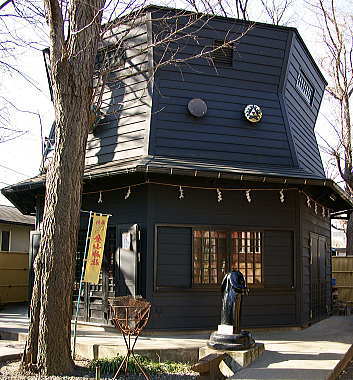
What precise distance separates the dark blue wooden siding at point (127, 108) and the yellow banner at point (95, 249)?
2141 millimetres

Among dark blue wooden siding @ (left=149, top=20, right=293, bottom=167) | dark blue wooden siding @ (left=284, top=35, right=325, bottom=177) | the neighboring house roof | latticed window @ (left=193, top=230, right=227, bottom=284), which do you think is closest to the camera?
latticed window @ (left=193, top=230, right=227, bottom=284)

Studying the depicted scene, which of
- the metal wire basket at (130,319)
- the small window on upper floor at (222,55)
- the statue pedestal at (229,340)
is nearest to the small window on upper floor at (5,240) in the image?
the small window on upper floor at (222,55)

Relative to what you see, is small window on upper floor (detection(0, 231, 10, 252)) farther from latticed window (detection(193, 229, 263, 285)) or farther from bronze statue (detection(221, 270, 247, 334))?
bronze statue (detection(221, 270, 247, 334))

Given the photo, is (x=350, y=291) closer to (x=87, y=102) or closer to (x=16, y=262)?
(x=16, y=262)

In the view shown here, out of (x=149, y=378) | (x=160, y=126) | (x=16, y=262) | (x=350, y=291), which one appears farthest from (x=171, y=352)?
(x=350, y=291)

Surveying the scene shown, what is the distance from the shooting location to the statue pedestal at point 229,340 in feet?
21.7

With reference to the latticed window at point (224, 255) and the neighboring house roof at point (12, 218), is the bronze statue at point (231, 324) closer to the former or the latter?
the latticed window at point (224, 255)

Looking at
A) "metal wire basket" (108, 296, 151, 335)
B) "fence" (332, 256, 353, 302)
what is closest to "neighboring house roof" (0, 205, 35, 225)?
"fence" (332, 256, 353, 302)

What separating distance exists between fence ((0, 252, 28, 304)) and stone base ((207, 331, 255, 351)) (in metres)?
9.16

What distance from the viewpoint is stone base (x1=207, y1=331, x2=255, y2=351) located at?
6.62 metres

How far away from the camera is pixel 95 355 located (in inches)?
278

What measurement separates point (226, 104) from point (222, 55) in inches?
41.7

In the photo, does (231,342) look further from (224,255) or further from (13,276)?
(13,276)

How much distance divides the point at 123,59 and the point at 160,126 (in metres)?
1.85
